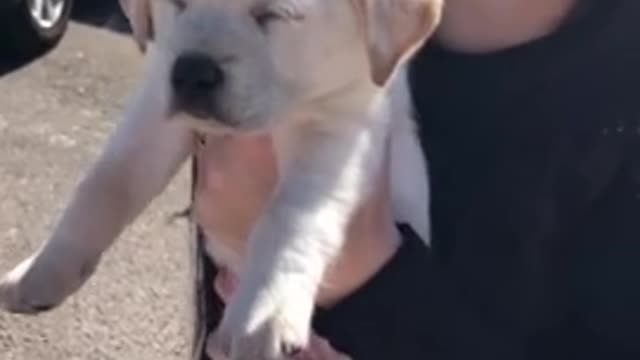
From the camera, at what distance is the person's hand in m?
1.91

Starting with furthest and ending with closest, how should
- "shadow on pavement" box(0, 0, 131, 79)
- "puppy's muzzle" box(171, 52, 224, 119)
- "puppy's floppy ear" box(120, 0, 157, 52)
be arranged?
"shadow on pavement" box(0, 0, 131, 79), "puppy's floppy ear" box(120, 0, 157, 52), "puppy's muzzle" box(171, 52, 224, 119)

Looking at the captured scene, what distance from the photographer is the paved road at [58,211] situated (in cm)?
413

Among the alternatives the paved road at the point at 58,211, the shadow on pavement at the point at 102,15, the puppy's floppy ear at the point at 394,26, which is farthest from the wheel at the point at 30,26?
the puppy's floppy ear at the point at 394,26

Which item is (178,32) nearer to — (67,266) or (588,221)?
(67,266)

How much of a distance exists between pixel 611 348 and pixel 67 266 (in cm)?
58

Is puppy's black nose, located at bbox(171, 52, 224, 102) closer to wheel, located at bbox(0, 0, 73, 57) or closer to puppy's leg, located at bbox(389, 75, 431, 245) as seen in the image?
puppy's leg, located at bbox(389, 75, 431, 245)

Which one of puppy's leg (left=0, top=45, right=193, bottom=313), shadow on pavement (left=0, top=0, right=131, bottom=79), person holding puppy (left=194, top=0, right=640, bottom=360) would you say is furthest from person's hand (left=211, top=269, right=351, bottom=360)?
shadow on pavement (left=0, top=0, right=131, bottom=79)

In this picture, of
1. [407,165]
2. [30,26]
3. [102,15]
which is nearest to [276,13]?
[407,165]

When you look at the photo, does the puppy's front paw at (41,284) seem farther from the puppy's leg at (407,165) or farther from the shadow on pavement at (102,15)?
the shadow on pavement at (102,15)

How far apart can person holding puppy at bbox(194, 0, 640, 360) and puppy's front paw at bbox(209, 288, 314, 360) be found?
0.15m

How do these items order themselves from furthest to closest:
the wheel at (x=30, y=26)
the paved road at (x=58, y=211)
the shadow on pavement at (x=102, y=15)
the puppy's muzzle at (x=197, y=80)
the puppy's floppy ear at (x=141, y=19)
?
the shadow on pavement at (x=102, y=15), the wheel at (x=30, y=26), the paved road at (x=58, y=211), the puppy's floppy ear at (x=141, y=19), the puppy's muzzle at (x=197, y=80)

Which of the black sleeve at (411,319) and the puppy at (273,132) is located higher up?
the puppy at (273,132)

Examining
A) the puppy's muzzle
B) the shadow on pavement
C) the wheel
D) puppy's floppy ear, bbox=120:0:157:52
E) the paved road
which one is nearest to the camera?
the puppy's muzzle

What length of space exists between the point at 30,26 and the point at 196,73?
4844 mm
